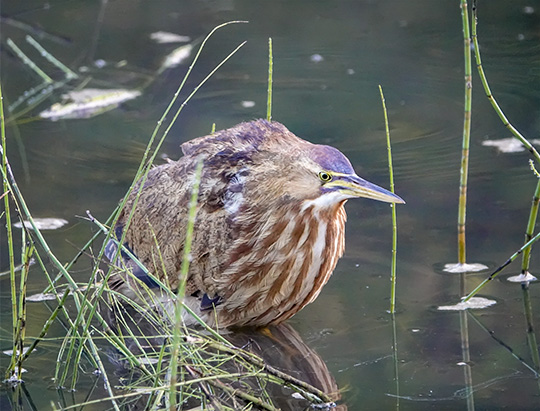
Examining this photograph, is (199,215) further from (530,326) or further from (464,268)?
(530,326)

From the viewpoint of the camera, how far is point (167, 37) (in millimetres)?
5742

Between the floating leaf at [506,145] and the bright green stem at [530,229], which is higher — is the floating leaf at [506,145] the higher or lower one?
the lower one

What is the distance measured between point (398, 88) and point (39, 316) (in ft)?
8.20

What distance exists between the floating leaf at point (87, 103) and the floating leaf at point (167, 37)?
783 millimetres

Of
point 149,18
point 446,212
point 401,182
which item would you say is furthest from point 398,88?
point 149,18

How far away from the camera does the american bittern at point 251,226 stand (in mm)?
2631

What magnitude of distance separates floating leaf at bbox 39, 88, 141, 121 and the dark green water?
73 millimetres

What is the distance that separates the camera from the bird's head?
241cm

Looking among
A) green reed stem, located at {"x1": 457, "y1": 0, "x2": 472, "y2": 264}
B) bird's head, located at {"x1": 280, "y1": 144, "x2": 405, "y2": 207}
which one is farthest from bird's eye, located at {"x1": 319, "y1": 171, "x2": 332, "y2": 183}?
green reed stem, located at {"x1": 457, "y1": 0, "x2": 472, "y2": 264}

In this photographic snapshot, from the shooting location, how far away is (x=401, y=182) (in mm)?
3760

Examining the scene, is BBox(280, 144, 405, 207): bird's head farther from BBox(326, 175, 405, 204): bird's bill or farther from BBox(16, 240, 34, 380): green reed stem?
BBox(16, 240, 34, 380): green reed stem

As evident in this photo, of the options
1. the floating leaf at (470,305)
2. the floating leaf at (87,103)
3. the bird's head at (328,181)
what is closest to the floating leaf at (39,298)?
the bird's head at (328,181)

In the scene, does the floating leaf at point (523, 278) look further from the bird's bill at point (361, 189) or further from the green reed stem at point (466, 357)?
the bird's bill at point (361, 189)

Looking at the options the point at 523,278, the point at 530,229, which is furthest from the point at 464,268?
the point at 530,229
